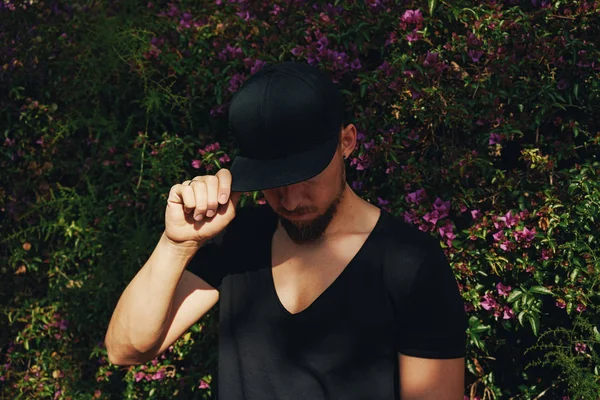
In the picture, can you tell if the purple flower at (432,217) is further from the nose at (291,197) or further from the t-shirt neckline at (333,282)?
the nose at (291,197)

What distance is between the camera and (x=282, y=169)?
1.98 metres

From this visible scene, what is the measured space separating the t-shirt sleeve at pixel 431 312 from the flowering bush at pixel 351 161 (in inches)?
37.2

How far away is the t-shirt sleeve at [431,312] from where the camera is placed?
2.00 meters

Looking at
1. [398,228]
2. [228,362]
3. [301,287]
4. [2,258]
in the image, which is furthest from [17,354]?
[398,228]

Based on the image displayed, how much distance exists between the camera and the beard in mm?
2176

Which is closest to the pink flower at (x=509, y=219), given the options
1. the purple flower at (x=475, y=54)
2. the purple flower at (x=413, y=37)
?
the purple flower at (x=475, y=54)

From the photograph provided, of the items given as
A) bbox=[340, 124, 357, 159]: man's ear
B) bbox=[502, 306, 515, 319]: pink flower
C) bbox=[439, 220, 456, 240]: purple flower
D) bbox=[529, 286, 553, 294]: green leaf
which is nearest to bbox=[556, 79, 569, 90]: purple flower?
bbox=[439, 220, 456, 240]: purple flower

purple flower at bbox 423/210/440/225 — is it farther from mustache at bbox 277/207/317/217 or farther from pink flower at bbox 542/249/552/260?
mustache at bbox 277/207/317/217

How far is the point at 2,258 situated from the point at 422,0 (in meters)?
2.88

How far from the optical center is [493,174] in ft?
10.00

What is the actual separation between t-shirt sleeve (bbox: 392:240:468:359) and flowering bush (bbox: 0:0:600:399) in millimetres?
945

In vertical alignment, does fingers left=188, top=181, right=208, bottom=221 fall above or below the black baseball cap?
below

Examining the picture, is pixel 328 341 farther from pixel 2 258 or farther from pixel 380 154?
pixel 2 258

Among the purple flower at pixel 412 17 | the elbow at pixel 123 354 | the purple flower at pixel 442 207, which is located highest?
the purple flower at pixel 412 17
